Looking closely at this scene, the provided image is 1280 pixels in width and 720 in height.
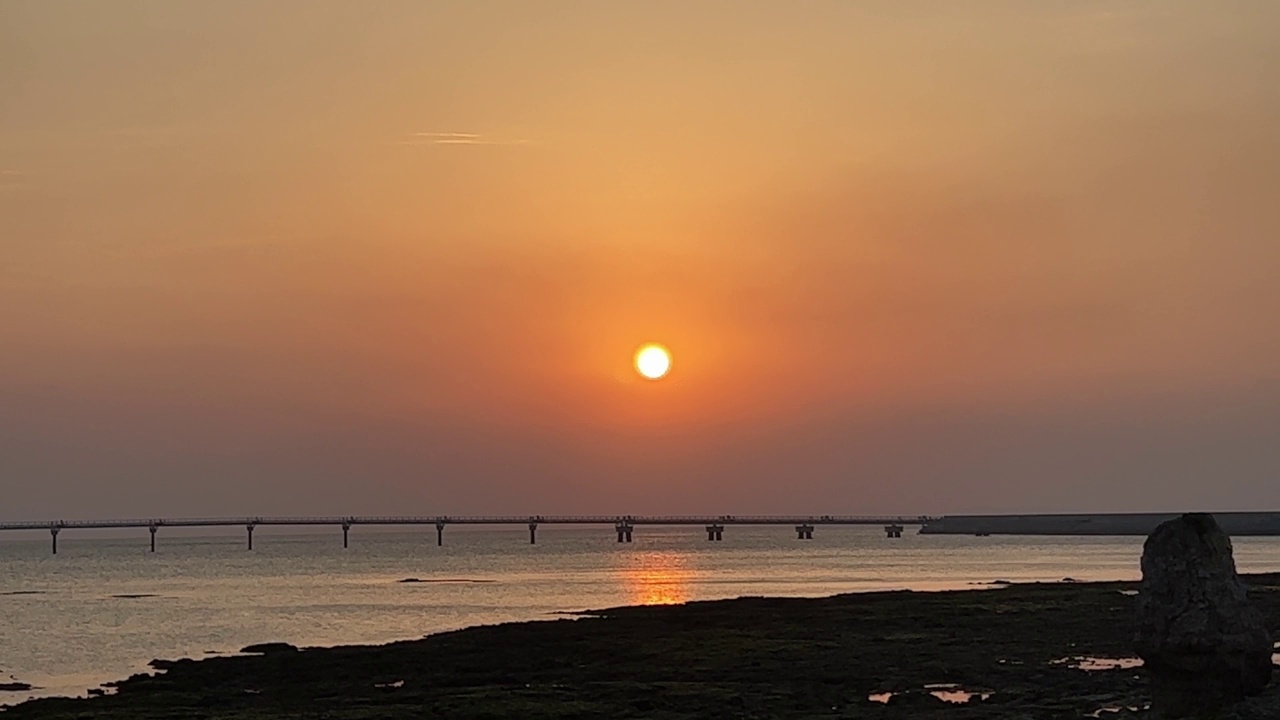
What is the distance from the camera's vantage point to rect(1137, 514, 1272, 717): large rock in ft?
80.7

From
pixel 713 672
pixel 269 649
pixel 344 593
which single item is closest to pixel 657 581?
pixel 344 593

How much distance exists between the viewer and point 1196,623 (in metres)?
24.5

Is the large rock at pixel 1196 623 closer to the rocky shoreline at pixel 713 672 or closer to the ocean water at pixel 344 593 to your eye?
the rocky shoreline at pixel 713 672

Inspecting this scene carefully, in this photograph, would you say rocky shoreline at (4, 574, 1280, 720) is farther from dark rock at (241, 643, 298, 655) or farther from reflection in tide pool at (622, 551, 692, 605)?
reflection in tide pool at (622, 551, 692, 605)

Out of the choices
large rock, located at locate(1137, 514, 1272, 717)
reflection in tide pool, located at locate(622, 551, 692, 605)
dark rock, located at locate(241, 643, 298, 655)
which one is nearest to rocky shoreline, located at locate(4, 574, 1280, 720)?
dark rock, located at locate(241, 643, 298, 655)

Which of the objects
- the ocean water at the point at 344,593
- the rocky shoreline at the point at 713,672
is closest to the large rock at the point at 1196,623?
the rocky shoreline at the point at 713,672

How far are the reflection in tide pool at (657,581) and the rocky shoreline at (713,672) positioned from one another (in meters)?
27.8

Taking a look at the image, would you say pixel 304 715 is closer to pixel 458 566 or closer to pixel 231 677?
pixel 231 677

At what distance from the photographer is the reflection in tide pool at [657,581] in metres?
92.5

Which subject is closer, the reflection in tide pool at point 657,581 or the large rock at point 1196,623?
the large rock at point 1196,623

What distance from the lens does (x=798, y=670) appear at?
40094 mm

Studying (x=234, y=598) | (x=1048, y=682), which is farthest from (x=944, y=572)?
(x=1048, y=682)

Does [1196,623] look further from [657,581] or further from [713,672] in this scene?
[657,581]

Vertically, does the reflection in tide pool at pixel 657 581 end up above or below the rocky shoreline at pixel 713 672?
above
